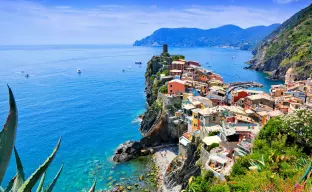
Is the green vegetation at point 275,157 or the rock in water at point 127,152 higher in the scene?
the green vegetation at point 275,157

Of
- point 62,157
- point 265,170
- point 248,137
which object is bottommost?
point 62,157

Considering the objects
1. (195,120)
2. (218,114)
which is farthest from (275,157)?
(195,120)

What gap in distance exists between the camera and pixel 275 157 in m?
15.2

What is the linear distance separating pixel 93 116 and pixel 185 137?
25.6m

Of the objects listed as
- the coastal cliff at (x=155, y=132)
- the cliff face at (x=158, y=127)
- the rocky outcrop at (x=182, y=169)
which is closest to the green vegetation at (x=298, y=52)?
the coastal cliff at (x=155, y=132)

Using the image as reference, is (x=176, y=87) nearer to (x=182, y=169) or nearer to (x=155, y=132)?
(x=155, y=132)

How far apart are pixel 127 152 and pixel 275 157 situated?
866 inches

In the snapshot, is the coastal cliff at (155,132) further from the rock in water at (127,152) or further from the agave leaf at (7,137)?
the agave leaf at (7,137)

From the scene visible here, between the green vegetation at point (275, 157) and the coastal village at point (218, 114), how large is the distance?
3.43ft

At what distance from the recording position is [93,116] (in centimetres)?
5094

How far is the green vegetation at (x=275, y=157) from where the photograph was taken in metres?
13.3

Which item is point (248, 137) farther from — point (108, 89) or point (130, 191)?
point (108, 89)

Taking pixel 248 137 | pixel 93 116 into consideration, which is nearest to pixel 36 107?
pixel 93 116

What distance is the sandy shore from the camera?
26.3 meters
